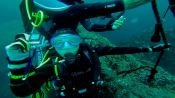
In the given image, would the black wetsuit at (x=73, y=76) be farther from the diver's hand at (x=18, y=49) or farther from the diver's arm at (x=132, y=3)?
the diver's arm at (x=132, y=3)

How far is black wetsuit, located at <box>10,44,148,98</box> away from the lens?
11.3 feet

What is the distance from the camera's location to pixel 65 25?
3.21 metres

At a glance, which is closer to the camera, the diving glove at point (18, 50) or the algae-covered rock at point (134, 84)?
the diving glove at point (18, 50)

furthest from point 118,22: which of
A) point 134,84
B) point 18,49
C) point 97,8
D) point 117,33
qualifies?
point 117,33

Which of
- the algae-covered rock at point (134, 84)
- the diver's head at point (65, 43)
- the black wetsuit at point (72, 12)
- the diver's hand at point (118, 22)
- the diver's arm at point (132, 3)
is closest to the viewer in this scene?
the diver's arm at point (132, 3)

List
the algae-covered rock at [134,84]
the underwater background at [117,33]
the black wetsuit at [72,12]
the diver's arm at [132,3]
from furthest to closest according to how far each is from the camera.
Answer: the underwater background at [117,33] → the algae-covered rock at [134,84] → the black wetsuit at [72,12] → the diver's arm at [132,3]

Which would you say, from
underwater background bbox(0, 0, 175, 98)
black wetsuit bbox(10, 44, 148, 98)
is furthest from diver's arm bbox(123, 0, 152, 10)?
underwater background bbox(0, 0, 175, 98)

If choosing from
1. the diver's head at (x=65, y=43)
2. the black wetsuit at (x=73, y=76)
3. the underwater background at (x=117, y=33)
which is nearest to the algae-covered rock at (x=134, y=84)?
the black wetsuit at (x=73, y=76)

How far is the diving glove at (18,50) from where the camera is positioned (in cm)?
303

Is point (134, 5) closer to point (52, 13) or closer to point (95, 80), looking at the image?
point (52, 13)

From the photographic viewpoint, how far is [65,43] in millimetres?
3232

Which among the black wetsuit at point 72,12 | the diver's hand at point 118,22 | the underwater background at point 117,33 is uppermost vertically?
the black wetsuit at point 72,12

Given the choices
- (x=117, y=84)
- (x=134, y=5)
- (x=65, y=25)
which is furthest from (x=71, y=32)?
(x=117, y=84)

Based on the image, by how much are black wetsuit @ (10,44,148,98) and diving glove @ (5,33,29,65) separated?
34cm
